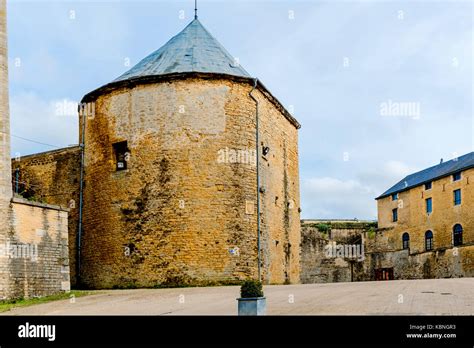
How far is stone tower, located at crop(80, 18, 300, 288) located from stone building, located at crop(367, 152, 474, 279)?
2004 centimetres

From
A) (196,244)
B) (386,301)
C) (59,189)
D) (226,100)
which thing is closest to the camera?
(386,301)

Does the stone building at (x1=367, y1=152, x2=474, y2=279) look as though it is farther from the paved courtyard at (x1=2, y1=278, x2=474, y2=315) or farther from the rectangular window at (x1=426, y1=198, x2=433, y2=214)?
the paved courtyard at (x1=2, y1=278, x2=474, y2=315)

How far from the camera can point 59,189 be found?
2694 cm

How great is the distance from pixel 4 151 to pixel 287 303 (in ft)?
35.5

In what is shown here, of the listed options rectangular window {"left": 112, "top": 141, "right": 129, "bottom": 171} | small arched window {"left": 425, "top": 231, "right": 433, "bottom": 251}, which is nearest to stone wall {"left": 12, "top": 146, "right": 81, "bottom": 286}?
rectangular window {"left": 112, "top": 141, "right": 129, "bottom": 171}

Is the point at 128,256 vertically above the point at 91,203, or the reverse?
the point at 91,203

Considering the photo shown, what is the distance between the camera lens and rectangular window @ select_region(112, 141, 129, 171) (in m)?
24.7

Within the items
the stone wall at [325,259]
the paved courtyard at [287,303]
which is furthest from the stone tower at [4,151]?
the stone wall at [325,259]

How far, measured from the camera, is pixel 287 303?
49.4 ft

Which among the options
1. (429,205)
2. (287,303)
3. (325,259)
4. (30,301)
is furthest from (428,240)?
(30,301)

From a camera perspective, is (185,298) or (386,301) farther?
(185,298)

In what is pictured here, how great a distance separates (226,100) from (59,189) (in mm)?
8810

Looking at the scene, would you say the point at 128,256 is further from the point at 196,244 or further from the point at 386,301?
the point at 386,301
